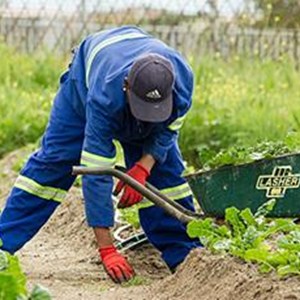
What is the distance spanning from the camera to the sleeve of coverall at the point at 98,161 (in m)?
6.39

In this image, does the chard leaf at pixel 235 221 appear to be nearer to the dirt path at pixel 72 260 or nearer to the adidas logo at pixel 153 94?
the adidas logo at pixel 153 94

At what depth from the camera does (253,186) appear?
6.45 m

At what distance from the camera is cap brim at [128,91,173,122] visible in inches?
246

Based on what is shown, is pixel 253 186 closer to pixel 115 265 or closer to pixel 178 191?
pixel 178 191

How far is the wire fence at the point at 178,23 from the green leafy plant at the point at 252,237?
25.3ft

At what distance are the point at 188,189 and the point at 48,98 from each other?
19.0ft

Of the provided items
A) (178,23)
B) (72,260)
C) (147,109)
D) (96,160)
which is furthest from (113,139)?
(178,23)

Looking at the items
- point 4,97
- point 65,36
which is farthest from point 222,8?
point 4,97

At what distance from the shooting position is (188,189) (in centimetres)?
708

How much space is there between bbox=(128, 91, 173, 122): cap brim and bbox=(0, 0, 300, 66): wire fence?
751 cm

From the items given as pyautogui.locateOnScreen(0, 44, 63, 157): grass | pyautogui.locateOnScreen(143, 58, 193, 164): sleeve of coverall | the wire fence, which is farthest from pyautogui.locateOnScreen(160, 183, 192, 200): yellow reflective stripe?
the wire fence

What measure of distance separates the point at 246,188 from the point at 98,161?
29.4 inches

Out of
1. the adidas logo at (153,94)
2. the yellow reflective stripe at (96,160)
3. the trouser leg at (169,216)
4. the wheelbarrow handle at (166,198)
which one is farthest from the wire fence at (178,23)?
the adidas logo at (153,94)

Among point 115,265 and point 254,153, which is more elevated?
point 254,153
